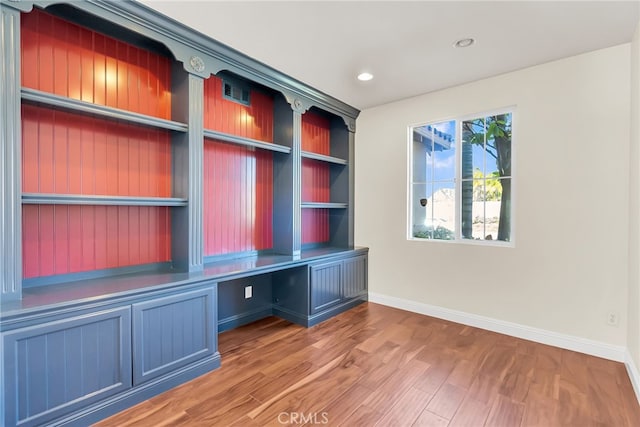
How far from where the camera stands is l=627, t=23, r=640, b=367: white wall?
219cm

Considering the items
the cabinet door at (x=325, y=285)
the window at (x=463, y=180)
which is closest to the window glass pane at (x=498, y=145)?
the window at (x=463, y=180)

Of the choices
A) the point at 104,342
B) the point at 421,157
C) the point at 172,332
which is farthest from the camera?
the point at 421,157

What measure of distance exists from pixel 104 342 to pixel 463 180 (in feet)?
12.0

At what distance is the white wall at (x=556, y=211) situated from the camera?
8.43 ft

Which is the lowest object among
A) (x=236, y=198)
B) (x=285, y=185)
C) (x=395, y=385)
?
(x=395, y=385)

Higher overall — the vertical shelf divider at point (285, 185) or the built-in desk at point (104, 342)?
the vertical shelf divider at point (285, 185)

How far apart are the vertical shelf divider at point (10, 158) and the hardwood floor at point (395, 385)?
3.56ft

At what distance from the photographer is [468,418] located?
1896 millimetres

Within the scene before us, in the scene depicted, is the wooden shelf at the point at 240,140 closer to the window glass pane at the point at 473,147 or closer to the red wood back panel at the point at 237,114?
the red wood back panel at the point at 237,114

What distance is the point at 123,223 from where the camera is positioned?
2.44 metres

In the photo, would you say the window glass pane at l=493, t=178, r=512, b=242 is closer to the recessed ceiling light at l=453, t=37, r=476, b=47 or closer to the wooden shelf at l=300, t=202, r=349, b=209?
the recessed ceiling light at l=453, t=37, r=476, b=47

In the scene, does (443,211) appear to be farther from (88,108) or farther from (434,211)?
(88,108)

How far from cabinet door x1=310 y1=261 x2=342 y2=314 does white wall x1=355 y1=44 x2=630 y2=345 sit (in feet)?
3.29

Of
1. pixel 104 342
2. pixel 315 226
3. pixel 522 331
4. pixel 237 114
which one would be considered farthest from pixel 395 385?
pixel 237 114
